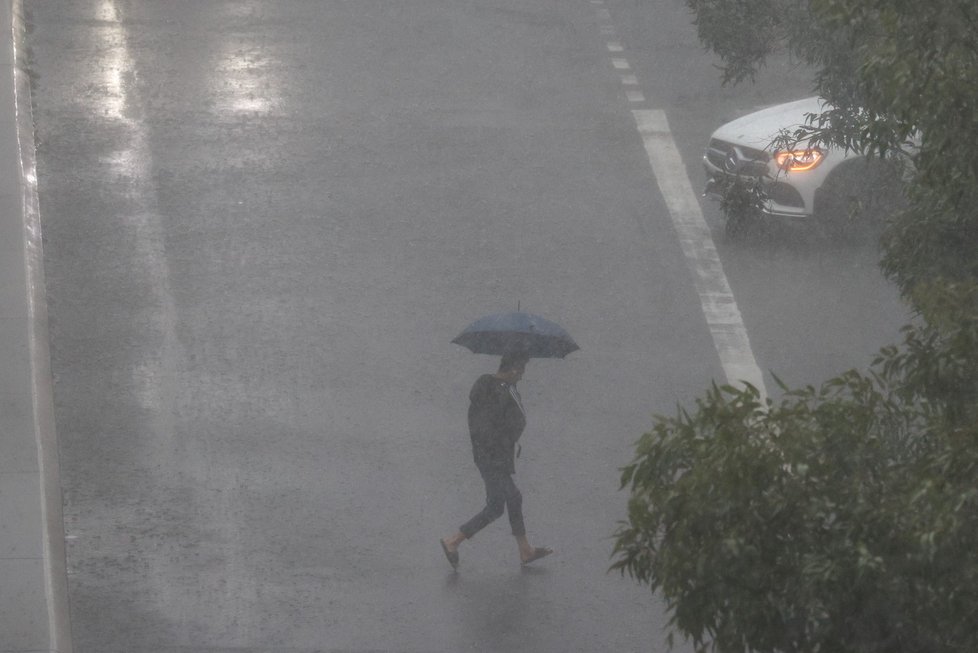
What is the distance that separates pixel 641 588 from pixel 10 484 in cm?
430

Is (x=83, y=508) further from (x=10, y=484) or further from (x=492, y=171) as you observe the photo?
(x=492, y=171)

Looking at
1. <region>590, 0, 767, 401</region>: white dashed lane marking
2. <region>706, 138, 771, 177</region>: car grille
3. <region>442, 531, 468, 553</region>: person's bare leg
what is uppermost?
<region>442, 531, 468, 553</region>: person's bare leg

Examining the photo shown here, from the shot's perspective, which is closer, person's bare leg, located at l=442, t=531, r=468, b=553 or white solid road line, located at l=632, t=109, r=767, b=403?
person's bare leg, located at l=442, t=531, r=468, b=553

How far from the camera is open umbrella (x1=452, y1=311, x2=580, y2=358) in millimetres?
9734

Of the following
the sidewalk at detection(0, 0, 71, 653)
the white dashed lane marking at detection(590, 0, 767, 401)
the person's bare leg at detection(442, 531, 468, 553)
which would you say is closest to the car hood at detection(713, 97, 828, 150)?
the white dashed lane marking at detection(590, 0, 767, 401)

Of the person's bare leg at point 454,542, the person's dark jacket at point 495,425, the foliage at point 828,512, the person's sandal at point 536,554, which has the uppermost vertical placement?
the foliage at point 828,512

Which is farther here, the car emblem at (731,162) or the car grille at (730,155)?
the car emblem at (731,162)

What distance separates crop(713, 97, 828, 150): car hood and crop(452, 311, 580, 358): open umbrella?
575cm

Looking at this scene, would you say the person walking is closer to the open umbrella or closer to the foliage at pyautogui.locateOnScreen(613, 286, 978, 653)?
the open umbrella

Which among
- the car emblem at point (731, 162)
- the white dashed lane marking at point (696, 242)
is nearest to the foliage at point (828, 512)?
the white dashed lane marking at point (696, 242)

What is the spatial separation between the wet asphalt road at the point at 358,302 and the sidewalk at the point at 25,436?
23 centimetres

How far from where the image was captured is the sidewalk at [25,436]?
8578mm

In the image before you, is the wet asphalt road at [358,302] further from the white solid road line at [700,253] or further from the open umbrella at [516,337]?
the open umbrella at [516,337]

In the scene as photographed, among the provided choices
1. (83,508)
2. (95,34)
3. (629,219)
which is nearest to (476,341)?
(83,508)
